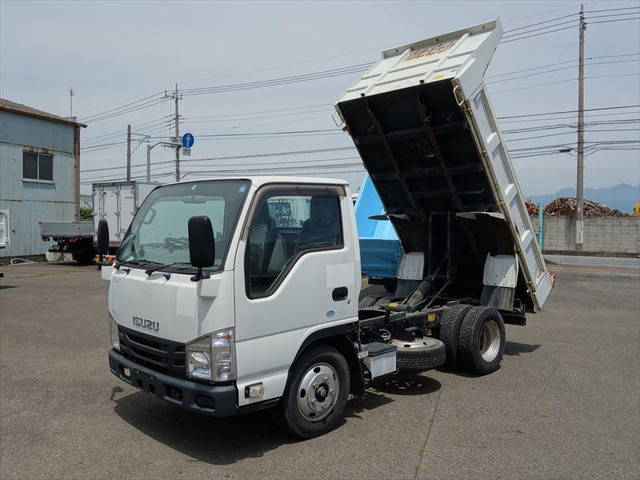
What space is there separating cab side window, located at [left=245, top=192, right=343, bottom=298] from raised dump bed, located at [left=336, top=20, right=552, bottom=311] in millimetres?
2057

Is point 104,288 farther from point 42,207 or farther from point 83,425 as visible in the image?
point 42,207

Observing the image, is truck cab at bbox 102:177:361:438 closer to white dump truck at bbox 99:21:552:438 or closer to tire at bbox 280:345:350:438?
white dump truck at bbox 99:21:552:438

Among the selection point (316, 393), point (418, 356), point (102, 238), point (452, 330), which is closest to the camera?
point (316, 393)

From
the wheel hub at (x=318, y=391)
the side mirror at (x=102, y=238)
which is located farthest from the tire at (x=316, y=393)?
the side mirror at (x=102, y=238)

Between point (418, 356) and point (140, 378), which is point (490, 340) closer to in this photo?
point (418, 356)

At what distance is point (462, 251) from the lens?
7.95 m

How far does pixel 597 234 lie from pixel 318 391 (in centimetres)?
2783

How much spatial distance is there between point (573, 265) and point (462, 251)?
16463 millimetres

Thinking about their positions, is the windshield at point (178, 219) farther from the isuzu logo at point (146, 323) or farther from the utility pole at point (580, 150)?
the utility pole at point (580, 150)

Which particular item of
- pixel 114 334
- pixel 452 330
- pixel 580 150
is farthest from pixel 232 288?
pixel 580 150

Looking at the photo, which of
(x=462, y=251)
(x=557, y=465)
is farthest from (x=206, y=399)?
(x=462, y=251)

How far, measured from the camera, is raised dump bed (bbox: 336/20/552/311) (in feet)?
20.5

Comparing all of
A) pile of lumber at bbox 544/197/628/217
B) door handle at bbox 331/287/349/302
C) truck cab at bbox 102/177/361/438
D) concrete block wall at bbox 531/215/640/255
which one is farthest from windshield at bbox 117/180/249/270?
pile of lumber at bbox 544/197/628/217

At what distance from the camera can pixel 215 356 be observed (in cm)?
402
